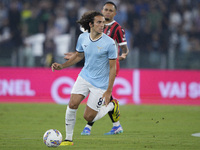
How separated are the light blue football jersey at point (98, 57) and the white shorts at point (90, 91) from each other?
0.22ft

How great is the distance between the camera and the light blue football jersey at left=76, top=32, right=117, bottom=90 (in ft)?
25.0

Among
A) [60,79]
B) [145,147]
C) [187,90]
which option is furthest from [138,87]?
[145,147]

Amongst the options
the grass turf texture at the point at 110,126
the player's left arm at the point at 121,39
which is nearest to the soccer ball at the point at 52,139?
the grass turf texture at the point at 110,126

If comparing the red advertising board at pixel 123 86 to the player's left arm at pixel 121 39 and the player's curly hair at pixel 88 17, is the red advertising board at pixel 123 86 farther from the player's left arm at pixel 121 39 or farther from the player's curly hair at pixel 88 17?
the player's curly hair at pixel 88 17


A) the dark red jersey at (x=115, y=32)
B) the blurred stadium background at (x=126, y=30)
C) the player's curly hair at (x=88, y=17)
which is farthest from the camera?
the blurred stadium background at (x=126, y=30)

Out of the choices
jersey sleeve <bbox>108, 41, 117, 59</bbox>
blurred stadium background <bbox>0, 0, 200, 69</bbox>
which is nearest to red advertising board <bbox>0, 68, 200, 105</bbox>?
blurred stadium background <bbox>0, 0, 200, 69</bbox>

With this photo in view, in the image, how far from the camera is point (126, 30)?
18.7m

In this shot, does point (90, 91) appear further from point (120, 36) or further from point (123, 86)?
point (123, 86)

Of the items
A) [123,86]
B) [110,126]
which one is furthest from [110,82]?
[123,86]

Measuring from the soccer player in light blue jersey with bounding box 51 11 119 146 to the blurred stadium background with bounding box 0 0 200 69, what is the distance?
8627 millimetres

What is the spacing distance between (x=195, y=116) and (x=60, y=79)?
5.77 metres

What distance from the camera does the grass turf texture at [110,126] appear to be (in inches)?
288

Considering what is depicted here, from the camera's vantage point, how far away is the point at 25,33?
727 inches

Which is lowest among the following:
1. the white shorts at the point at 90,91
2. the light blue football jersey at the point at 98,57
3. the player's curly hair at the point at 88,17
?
the white shorts at the point at 90,91
